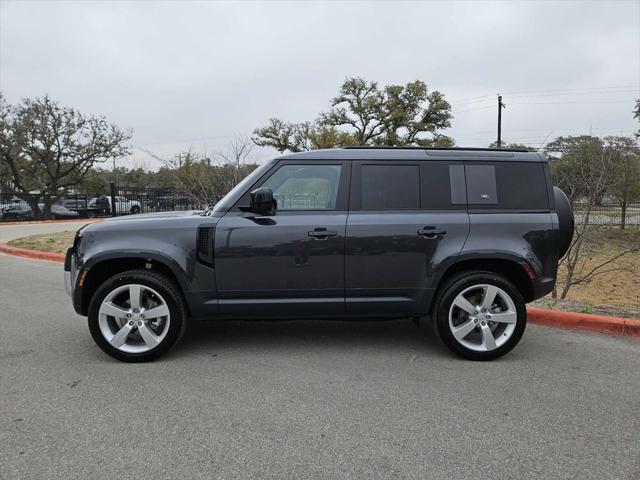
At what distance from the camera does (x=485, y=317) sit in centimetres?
432

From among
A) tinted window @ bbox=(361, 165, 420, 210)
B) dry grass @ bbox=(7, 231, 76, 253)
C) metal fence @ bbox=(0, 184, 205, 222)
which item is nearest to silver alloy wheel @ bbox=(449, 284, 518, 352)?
tinted window @ bbox=(361, 165, 420, 210)

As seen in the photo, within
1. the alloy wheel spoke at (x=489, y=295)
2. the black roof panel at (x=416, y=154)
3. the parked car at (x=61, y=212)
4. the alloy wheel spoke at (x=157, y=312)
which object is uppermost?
the black roof panel at (x=416, y=154)

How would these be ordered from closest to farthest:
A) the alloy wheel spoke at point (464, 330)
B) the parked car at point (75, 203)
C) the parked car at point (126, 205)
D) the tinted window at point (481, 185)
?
1. the alloy wheel spoke at point (464, 330)
2. the tinted window at point (481, 185)
3. the parked car at point (126, 205)
4. the parked car at point (75, 203)

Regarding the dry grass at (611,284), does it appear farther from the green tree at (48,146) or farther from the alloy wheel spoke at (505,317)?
the green tree at (48,146)

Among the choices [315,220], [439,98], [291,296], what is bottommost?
[291,296]

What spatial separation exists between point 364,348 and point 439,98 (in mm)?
45325

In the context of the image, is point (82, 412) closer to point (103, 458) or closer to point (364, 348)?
point (103, 458)

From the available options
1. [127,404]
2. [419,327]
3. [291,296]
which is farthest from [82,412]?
[419,327]

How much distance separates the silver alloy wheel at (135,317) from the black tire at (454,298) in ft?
7.91

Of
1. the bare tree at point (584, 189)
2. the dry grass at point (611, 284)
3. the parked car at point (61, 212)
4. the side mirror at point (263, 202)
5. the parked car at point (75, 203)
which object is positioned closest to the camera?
the side mirror at point (263, 202)

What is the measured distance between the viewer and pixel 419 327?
17.8ft

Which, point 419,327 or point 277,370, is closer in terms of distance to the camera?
point 277,370

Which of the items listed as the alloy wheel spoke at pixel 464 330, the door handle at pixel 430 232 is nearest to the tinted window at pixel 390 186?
the door handle at pixel 430 232

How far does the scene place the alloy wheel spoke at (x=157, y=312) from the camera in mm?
4211
